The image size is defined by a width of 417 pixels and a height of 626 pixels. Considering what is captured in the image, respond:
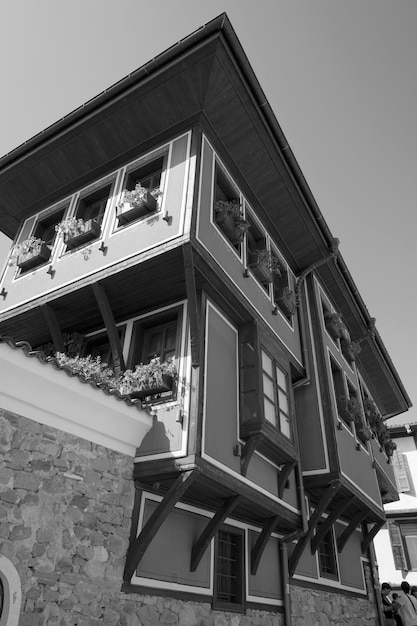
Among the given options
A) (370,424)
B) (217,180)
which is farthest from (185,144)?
(370,424)

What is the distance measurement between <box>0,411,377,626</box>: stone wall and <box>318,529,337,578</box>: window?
5.44m

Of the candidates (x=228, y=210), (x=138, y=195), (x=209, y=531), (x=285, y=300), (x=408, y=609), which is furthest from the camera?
(x=408, y=609)

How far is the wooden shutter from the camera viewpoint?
1833 cm

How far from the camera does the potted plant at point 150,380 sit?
6.94 metres

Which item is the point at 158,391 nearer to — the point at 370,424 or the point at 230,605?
the point at 230,605

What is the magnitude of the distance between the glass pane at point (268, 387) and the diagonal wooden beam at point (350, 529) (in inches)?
209

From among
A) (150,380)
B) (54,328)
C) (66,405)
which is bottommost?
(66,405)

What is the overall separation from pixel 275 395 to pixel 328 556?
5.53m

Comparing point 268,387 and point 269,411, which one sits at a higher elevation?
point 268,387

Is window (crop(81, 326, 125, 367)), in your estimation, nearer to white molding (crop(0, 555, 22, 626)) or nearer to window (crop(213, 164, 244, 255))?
window (crop(213, 164, 244, 255))

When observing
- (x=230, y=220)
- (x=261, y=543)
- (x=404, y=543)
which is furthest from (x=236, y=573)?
(x=404, y=543)

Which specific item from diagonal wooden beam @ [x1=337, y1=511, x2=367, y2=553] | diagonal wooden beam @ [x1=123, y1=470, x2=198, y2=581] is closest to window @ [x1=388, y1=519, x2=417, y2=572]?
diagonal wooden beam @ [x1=337, y1=511, x2=367, y2=553]

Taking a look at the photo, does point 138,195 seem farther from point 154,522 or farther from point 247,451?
point 154,522

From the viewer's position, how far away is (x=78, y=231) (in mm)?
8672
